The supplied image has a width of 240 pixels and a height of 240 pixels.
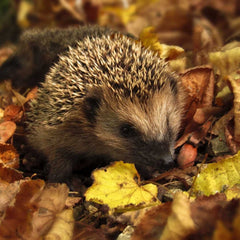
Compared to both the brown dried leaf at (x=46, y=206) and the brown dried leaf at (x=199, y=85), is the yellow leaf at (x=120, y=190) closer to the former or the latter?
the brown dried leaf at (x=46, y=206)

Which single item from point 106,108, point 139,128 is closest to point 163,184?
point 139,128

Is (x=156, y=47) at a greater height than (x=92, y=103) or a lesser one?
greater

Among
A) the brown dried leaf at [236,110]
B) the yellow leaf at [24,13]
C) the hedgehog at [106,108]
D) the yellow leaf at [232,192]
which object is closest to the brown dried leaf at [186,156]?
the hedgehog at [106,108]

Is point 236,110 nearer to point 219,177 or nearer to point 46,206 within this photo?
point 219,177

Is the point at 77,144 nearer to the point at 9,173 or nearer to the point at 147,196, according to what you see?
the point at 9,173

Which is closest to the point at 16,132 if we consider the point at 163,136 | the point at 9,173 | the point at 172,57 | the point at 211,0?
the point at 9,173

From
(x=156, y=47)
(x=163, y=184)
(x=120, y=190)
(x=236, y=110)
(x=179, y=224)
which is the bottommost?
(x=163, y=184)

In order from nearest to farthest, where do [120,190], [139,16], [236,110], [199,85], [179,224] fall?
[179,224] → [120,190] → [236,110] → [199,85] → [139,16]

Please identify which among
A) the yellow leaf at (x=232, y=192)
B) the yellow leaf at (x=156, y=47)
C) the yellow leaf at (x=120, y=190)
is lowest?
the yellow leaf at (x=120, y=190)
